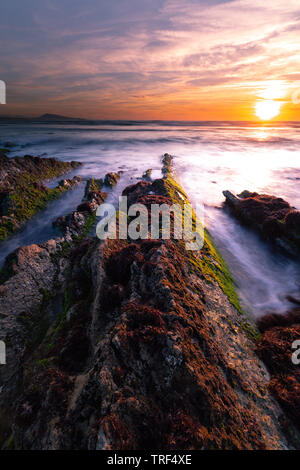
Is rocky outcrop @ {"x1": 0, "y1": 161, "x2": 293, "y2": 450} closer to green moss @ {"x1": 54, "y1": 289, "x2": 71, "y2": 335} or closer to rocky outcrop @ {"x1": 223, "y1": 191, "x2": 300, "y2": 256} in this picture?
green moss @ {"x1": 54, "y1": 289, "x2": 71, "y2": 335}

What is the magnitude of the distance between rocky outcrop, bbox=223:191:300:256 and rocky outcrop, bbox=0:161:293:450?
1498 centimetres

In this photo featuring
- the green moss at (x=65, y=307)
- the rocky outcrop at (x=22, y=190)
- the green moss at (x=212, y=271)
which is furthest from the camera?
the rocky outcrop at (x=22, y=190)

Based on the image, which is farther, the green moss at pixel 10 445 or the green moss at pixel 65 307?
the green moss at pixel 65 307

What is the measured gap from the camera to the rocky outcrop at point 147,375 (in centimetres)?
594

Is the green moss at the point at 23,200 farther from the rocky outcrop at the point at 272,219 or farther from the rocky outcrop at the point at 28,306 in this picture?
the rocky outcrop at the point at 272,219

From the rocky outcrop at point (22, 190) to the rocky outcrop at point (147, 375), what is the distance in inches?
824

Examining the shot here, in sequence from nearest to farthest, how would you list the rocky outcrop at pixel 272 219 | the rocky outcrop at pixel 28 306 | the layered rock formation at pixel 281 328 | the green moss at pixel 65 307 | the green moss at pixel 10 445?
the green moss at pixel 10 445
the layered rock formation at pixel 281 328
the rocky outcrop at pixel 28 306
the green moss at pixel 65 307
the rocky outcrop at pixel 272 219

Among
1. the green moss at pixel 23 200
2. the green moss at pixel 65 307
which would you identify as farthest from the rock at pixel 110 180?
the green moss at pixel 65 307

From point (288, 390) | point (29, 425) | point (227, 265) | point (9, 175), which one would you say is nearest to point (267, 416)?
point (288, 390)

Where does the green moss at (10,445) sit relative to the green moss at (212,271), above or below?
below

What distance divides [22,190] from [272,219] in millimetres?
37076

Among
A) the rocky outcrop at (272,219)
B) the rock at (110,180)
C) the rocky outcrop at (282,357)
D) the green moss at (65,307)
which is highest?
the rock at (110,180)

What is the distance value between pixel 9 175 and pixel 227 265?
3701 cm

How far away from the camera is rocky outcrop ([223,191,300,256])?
2296cm
